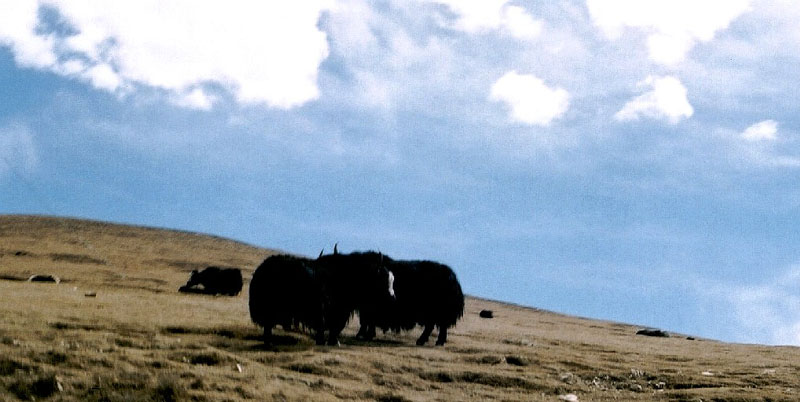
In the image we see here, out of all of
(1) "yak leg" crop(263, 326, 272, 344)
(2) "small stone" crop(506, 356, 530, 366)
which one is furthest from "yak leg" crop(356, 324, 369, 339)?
(2) "small stone" crop(506, 356, 530, 366)

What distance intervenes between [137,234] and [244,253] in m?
17.4

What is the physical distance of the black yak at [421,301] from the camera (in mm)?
24672

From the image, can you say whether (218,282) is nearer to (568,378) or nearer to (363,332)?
(363,332)

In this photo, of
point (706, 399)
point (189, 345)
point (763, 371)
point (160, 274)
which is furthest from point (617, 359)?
point (160, 274)

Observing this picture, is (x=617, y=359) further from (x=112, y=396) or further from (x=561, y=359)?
(x=112, y=396)

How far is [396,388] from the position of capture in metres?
17.3

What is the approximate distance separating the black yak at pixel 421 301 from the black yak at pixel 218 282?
2134 centimetres

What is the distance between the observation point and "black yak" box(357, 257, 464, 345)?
80.9 ft

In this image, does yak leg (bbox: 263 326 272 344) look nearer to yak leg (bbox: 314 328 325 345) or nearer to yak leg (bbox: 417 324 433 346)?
yak leg (bbox: 314 328 325 345)

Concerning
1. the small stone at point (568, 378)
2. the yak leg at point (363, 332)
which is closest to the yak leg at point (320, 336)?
the yak leg at point (363, 332)

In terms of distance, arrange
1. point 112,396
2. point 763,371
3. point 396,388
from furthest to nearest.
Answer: point 763,371 < point 396,388 < point 112,396

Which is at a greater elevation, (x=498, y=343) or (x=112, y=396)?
(x=498, y=343)

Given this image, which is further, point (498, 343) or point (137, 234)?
point (137, 234)

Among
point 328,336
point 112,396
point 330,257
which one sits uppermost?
point 330,257
